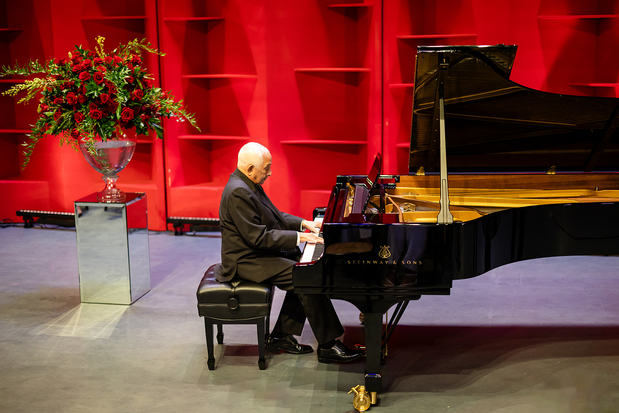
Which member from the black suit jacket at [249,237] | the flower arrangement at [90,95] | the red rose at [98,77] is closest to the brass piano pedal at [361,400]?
the black suit jacket at [249,237]

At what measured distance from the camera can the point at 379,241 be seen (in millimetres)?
2963

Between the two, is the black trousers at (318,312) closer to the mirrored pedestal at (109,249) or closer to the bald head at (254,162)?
the bald head at (254,162)

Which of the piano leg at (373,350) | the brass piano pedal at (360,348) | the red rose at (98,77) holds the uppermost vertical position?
the red rose at (98,77)

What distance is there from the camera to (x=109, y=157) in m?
4.43

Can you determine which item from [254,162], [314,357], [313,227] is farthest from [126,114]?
[314,357]

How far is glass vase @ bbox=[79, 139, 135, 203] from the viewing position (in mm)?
4383

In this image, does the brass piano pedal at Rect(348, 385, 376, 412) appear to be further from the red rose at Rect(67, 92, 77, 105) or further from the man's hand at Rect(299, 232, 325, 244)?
the red rose at Rect(67, 92, 77, 105)

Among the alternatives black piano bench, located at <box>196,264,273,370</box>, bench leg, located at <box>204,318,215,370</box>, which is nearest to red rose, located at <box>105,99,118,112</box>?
black piano bench, located at <box>196,264,273,370</box>

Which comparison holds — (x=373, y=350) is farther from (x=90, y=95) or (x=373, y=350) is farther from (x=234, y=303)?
(x=90, y=95)

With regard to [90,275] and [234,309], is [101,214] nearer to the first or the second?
[90,275]

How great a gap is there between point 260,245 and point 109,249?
4.74ft

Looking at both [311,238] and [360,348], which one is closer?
[311,238]

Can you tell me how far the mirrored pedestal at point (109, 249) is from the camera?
445cm

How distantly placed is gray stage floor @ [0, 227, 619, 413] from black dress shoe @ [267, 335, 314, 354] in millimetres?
56
